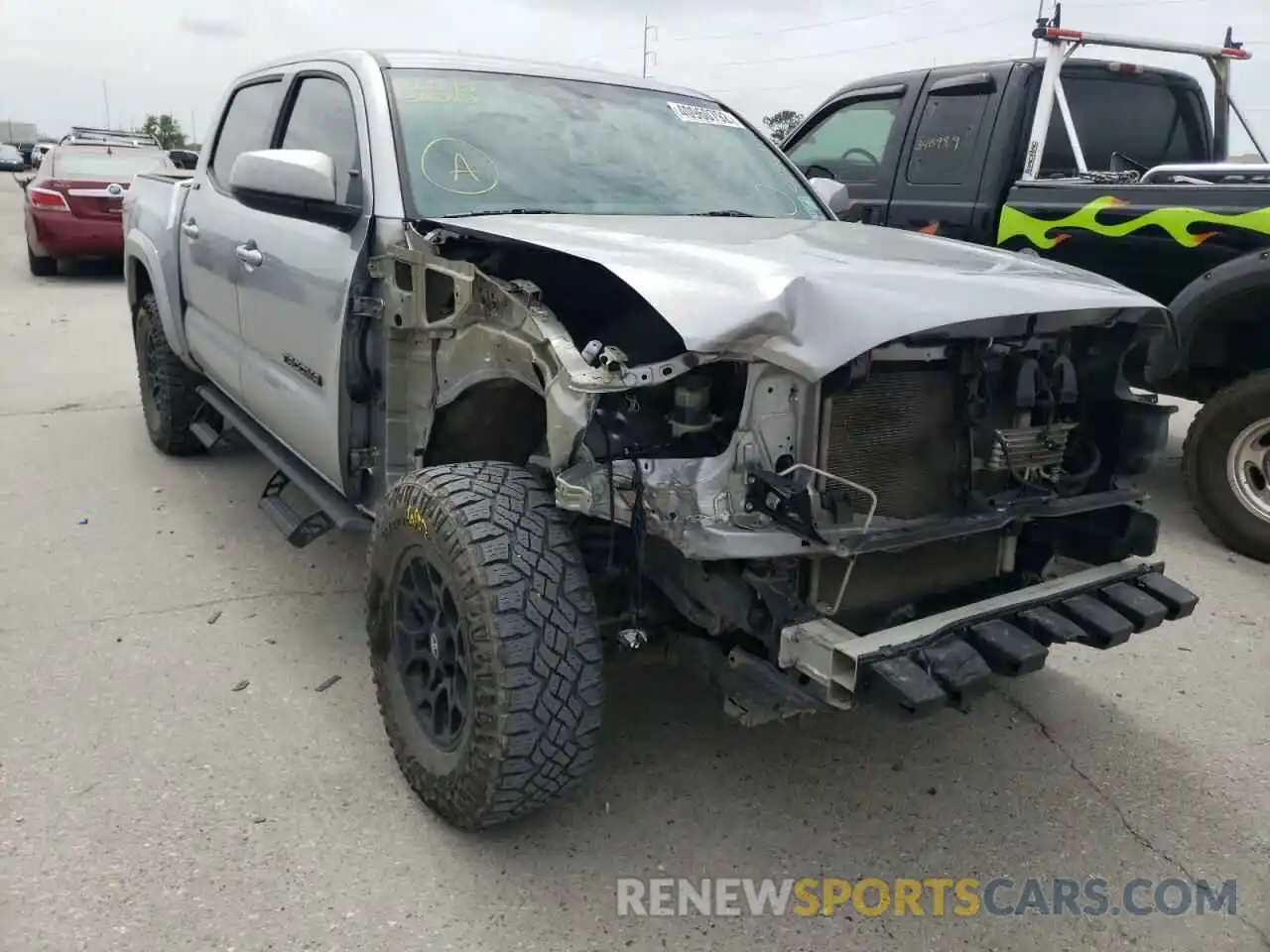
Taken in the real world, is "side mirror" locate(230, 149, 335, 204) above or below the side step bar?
above

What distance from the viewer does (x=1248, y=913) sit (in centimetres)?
258

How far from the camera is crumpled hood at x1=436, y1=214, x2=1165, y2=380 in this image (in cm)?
224

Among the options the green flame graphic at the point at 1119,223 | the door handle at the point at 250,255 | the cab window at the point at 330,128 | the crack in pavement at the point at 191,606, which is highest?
the cab window at the point at 330,128

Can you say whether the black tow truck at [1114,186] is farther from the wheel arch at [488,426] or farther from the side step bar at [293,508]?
the side step bar at [293,508]

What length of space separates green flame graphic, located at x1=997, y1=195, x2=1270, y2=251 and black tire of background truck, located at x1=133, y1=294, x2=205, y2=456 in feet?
14.1

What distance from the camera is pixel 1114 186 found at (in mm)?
4996

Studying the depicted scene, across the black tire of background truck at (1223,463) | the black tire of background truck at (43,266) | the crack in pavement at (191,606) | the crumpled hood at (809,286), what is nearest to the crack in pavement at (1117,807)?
the crumpled hood at (809,286)

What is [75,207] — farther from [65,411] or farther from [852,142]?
[852,142]

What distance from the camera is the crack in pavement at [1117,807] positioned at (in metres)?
2.56

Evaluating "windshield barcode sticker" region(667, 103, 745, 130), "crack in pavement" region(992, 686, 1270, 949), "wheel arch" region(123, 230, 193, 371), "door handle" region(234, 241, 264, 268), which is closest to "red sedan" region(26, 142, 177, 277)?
"wheel arch" region(123, 230, 193, 371)

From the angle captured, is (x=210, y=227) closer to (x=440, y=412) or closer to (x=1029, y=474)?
(x=440, y=412)

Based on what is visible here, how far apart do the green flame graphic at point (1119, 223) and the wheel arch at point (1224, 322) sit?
16 cm

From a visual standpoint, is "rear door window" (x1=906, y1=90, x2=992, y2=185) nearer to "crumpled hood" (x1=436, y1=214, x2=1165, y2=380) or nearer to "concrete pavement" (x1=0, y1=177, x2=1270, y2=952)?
"concrete pavement" (x1=0, y1=177, x2=1270, y2=952)

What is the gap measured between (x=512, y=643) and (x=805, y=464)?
30.5 inches
